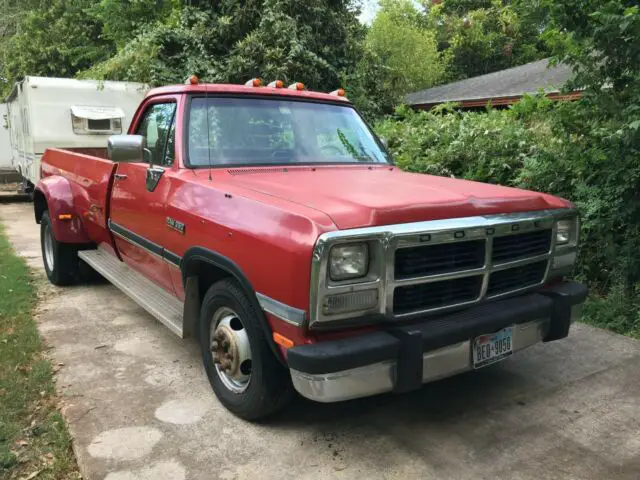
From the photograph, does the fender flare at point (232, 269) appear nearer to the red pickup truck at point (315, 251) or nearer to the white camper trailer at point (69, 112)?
the red pickup truck at point (315, 251)

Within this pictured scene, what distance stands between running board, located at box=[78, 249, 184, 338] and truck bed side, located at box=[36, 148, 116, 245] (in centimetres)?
19

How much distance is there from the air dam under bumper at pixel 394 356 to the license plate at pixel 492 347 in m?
0.05

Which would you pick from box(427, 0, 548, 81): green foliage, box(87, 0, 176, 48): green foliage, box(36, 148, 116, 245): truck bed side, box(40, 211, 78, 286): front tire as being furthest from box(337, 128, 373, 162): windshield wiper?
box(427, 0, 548, 81): green foliage

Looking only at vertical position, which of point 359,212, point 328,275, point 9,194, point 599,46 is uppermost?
point 599,46

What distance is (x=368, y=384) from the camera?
9.07ft

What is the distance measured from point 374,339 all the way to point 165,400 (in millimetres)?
1647

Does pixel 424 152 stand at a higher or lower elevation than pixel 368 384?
higher

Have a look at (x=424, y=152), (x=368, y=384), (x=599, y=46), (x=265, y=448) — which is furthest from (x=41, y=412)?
(x=424, y=152)

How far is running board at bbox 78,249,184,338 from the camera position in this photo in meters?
3.94

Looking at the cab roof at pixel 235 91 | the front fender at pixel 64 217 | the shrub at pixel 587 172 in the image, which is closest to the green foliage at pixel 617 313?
the shrub at pixel 587 172

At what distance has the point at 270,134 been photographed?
423cm

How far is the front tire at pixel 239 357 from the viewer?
10.3 feet

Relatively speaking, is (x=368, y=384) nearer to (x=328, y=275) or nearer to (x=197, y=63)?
(x=328, y=275)

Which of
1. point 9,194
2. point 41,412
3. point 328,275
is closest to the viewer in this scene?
point 328,275
